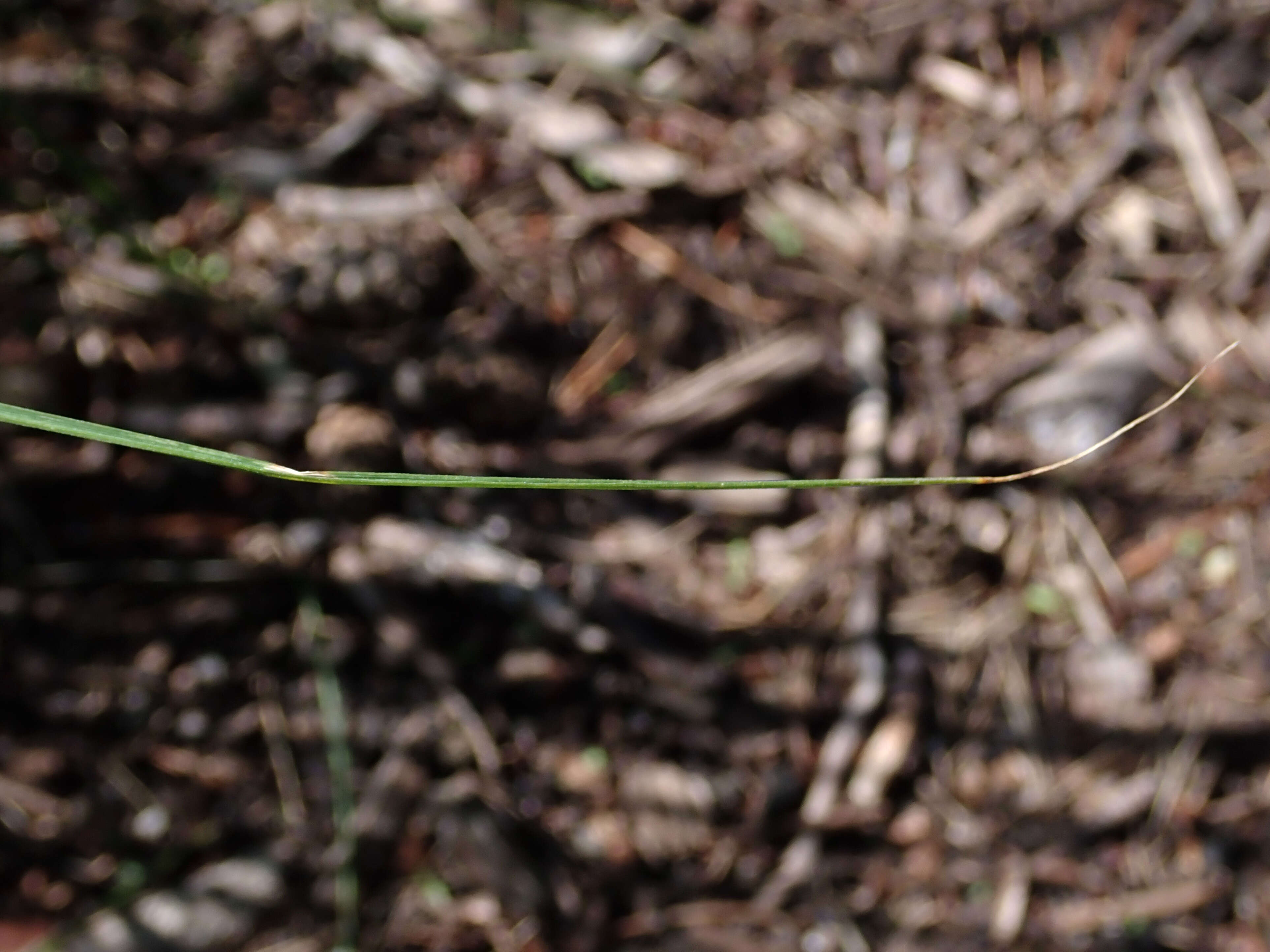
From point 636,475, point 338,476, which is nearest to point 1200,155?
point 636,475

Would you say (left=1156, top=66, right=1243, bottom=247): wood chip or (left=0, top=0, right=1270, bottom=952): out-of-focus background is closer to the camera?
(left=0, top=0, right=1270, bottom=952): out-of-focus background

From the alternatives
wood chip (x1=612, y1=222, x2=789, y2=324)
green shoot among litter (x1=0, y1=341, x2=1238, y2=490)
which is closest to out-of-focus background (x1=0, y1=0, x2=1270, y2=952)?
wood chip (x1=612, y1=222, x2=789, y2=324)

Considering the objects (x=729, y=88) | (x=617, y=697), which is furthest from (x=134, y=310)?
(x=729, y=88)

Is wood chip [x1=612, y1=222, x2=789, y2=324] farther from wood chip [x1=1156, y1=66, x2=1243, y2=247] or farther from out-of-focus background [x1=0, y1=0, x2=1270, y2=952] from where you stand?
wood chip [x1=1156, y1=66, x2=1243, y2=247]

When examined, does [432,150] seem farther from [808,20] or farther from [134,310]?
[808,20]

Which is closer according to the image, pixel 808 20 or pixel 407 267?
pixel 407 267

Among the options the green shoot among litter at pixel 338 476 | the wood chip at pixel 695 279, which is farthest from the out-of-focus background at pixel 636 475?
the green shoot among litter at pixel 338 476

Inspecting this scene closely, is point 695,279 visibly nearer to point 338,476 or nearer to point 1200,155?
point 1200,155

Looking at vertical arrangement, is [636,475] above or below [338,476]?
below

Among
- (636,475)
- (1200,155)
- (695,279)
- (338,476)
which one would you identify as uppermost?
(338,476)
